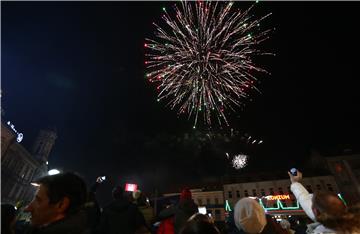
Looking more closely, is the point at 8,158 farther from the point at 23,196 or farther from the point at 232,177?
the point at 232,177

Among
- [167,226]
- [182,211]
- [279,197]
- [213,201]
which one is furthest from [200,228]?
[213,201]

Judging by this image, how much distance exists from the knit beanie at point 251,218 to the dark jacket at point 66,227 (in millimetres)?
1721

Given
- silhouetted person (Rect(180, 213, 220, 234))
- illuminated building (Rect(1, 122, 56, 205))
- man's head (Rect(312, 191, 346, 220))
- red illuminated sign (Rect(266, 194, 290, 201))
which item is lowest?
silhouetted person (Rect(180, 213, 220, 234))

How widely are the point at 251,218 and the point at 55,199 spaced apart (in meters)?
2.10

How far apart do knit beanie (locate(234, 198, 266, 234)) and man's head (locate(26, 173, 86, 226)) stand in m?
1.79

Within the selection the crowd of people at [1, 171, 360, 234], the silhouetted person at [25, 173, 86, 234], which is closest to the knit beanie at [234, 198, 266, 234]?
the crowd of people at [1, 171, 360, 234]

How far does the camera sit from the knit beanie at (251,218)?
7.55 ft

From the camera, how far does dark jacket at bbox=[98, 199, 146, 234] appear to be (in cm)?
363

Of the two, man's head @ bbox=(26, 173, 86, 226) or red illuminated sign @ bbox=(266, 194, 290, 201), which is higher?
red illuminated sign @ bbox=(266, 194, 290, 201)

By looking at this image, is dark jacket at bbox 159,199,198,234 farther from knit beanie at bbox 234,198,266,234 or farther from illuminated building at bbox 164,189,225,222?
illuminated building at bbox 164,189,225,222

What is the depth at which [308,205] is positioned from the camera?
2.59 m

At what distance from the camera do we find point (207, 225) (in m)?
1.55

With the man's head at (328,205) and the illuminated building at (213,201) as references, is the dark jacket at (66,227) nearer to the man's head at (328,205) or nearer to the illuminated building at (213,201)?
the man's head at (328,205)

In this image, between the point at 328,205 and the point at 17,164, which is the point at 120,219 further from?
the point at 17,164
